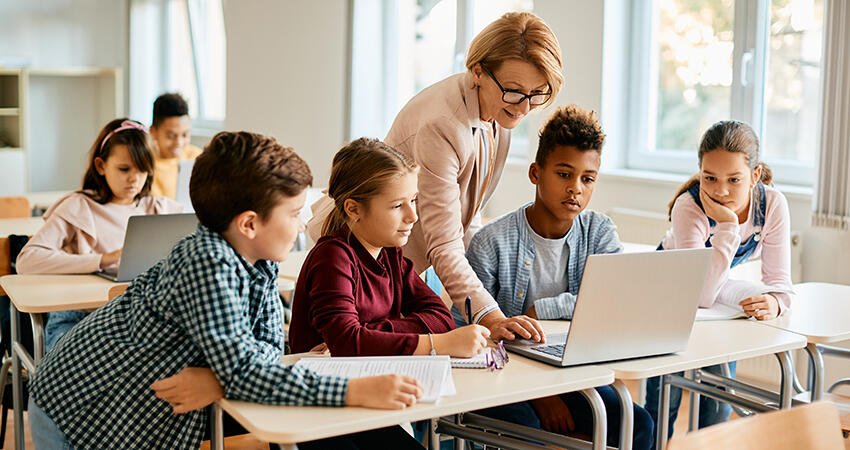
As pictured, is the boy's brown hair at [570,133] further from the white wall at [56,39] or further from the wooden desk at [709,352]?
the white wall at [56,39]

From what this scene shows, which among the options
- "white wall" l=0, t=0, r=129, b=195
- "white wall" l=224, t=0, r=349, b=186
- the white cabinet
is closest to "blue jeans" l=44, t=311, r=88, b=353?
"white wall" l=224, t=0, r=349, b=186

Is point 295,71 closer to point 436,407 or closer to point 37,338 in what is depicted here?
point 37,338

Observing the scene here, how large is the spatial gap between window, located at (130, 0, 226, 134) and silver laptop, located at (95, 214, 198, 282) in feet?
16.4

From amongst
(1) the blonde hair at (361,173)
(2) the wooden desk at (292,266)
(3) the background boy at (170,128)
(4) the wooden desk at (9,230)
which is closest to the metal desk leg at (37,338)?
(4) the wooden desk at (9,230)

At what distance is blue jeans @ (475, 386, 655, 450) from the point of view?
2.19 m

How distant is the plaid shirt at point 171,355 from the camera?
5.15ft

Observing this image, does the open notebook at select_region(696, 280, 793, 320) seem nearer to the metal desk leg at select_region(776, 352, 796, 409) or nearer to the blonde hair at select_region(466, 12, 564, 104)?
the metal desk leg at select_region(776, 352, 796, 409)

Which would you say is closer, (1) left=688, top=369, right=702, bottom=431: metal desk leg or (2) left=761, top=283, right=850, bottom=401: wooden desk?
(2) left=761, top=283, right=850, bottom=401: wooden desk

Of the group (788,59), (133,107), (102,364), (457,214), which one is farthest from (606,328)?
(133,107)

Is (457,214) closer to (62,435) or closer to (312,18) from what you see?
(62,435)

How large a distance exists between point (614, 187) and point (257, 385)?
3.05 meters

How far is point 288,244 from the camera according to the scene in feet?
5.62

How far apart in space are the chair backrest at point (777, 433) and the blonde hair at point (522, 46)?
35.8 inches

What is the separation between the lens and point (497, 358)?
5.98ft
